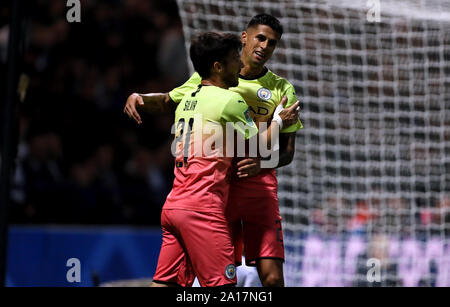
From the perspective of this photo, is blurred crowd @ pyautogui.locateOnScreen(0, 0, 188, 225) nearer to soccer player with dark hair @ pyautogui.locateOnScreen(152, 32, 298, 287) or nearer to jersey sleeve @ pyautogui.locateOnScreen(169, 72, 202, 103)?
jersey sleeve @ pyautogui.locateOnScreen(169, 72, 202, 103)

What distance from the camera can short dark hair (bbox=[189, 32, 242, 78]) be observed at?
3697 mm

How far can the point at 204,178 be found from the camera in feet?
12.0

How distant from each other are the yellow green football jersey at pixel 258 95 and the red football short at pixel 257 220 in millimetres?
371

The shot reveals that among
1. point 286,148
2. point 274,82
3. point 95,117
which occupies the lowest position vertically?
point 286,148

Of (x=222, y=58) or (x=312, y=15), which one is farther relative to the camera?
(x=312, y=15)

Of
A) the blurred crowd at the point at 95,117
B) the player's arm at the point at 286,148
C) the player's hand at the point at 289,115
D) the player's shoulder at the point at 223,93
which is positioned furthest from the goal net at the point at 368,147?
the player's shoulder at the point at 223,93

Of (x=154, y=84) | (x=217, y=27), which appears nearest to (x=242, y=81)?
(x=217, y=27)

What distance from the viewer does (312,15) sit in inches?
272

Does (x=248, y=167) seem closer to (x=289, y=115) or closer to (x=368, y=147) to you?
(x=289, y=115)

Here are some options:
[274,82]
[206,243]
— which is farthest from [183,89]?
[206,243]

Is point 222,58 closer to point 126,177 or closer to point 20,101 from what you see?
point 20,101

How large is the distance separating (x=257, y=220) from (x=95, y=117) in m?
4.60

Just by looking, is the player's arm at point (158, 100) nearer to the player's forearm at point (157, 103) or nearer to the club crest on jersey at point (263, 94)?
the player's forearm at point (157, 103)
